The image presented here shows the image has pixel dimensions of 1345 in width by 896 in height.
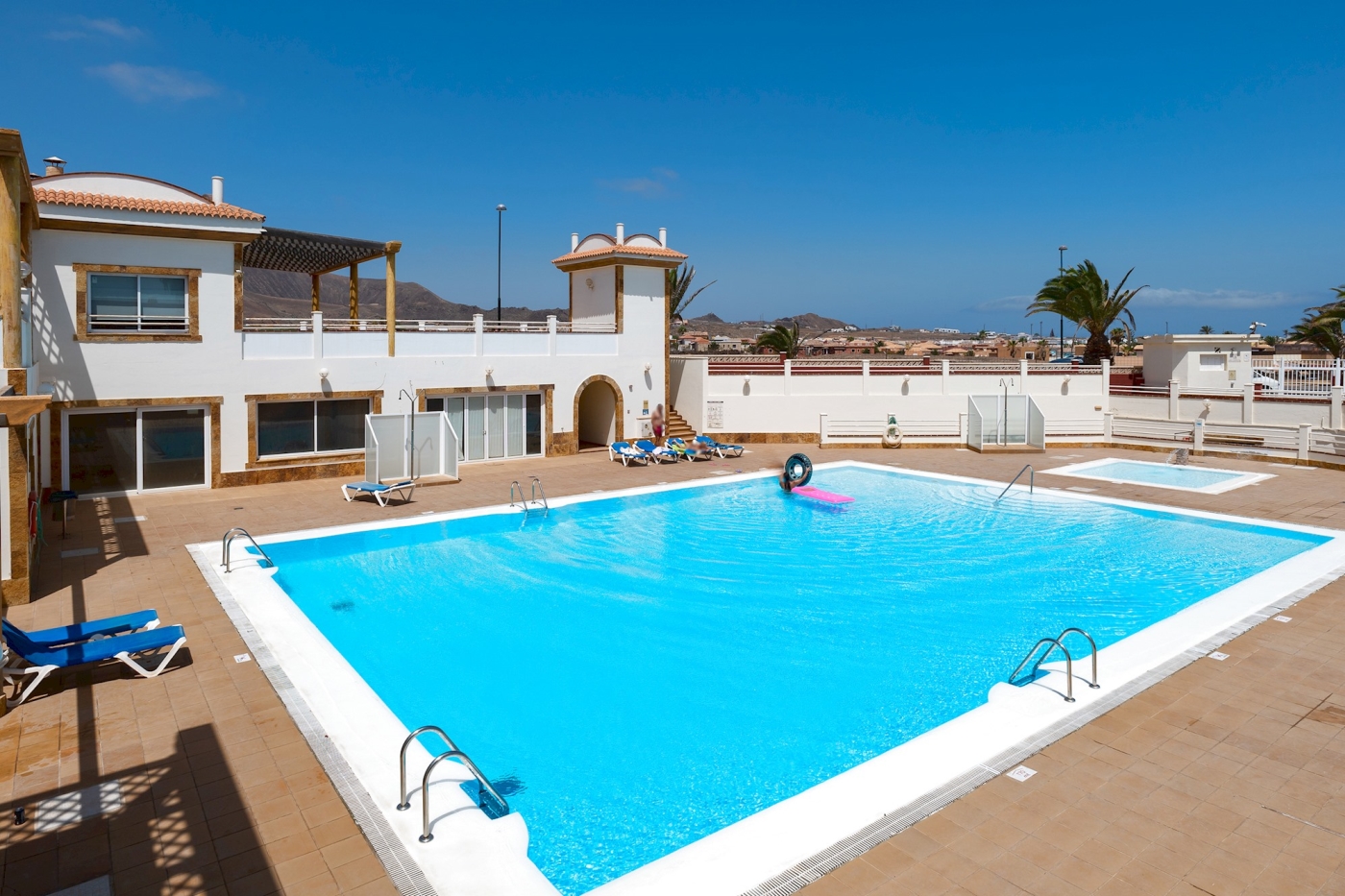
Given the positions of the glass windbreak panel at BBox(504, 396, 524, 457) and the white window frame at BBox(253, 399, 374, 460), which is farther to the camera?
the glass windbreak panel at BBox(504, 396, 524, 457)

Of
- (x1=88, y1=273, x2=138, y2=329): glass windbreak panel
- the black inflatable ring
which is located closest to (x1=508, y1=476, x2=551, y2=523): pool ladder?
the black inflatable ring

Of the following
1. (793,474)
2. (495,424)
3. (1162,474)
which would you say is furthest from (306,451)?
(1162,474)

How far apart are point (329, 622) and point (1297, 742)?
11.2 m

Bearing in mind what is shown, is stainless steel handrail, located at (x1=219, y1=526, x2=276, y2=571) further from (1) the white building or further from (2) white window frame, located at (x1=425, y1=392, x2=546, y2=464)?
(2) white window frame, located at (x1=425, y1=392, x2=546, y2=464)

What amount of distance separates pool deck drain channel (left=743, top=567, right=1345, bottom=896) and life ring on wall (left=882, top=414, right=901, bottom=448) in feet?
60.4

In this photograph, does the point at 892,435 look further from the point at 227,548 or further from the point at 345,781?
the point at 345,781

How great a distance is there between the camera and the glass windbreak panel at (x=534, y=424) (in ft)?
82.9

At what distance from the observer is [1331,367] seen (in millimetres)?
28891

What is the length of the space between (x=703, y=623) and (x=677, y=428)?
683 inches

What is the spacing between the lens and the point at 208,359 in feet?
63.8

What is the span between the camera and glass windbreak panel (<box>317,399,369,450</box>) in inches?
844

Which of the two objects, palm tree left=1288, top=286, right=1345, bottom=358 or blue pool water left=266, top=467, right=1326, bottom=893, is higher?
palm tree left=1288, top=286, right=1345, bottom=358

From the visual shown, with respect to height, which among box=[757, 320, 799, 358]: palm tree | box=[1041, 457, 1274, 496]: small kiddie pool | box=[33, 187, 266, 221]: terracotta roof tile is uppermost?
box=[33, 187, 266, 221]: terracotta roof tile

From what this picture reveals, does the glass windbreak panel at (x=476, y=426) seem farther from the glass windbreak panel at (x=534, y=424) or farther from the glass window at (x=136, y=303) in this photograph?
the glass window at (x=136, y=303)
